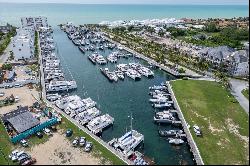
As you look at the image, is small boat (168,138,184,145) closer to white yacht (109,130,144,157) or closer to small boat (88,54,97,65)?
white yacht (109,130,144,157)

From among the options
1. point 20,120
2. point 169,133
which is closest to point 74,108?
point 20,120

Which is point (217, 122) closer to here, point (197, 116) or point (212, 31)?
point (197, 116)

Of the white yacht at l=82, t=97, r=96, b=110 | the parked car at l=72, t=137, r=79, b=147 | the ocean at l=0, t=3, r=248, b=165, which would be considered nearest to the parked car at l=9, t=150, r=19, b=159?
the parked car at l=72, t=137, r=79, b=147

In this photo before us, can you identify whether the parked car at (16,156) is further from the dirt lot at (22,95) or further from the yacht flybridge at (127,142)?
the dirt lot at (22,95)

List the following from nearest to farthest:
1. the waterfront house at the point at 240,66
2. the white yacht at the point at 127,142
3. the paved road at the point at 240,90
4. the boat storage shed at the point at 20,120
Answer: the white yacht at the point at 127,142, the boat storage shed at the point at 20,120, the paved road at the point at 240,90, the waterfront house at the point at 240,66

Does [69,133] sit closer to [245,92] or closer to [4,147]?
[4,147]

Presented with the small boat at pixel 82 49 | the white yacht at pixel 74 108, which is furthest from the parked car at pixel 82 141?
→ the small boat at pixel 82 49
